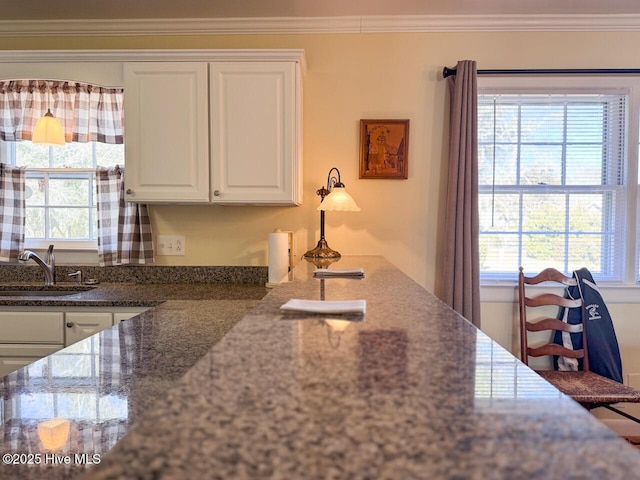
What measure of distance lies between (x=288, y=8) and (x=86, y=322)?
2020 mm

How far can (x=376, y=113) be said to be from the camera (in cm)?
255

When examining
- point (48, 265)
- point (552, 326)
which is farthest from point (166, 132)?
point (552, 326)

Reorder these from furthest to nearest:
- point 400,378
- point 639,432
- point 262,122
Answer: point 639,432, point 262,122, point 400,378

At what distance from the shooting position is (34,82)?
249 centimetres

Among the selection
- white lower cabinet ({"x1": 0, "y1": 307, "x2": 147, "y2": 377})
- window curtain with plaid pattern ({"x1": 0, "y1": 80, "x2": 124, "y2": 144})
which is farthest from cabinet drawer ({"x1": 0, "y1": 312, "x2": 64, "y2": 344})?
window curtain with plaid pattern ({"x1": 0, "y1": 80, "x2": 124, "y2": 144})

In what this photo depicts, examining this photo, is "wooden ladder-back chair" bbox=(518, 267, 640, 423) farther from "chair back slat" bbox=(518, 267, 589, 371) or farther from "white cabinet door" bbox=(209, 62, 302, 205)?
"white cabinet door" bbox=(209, 62, 302, 205)

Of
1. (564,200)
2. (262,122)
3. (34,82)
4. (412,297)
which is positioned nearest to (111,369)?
(412,297)

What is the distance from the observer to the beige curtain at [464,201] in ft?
7.82

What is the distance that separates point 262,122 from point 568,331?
2.08 m

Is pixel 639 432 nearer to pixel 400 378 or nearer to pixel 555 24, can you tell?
pixel 555 24

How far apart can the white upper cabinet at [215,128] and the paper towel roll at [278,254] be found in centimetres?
19

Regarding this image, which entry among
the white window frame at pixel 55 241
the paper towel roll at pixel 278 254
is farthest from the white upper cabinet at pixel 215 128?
the white window frame at pixel 55 241

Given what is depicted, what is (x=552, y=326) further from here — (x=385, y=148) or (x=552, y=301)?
(x=385, y=148)

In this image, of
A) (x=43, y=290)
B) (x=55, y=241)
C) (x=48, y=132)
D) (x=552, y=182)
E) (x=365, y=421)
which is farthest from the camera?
(x=55, y=241)
